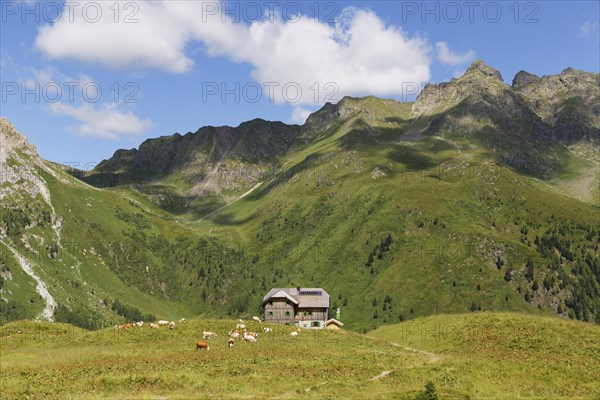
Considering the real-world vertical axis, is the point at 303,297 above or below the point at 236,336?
below

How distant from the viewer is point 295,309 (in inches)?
5123

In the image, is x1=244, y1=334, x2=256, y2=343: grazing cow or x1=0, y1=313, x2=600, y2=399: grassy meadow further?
x1=244, y1=334, x2=256, y2=343: grazing cow

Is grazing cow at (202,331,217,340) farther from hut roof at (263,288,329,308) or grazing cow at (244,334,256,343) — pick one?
hut roof at (263,288,329,308)

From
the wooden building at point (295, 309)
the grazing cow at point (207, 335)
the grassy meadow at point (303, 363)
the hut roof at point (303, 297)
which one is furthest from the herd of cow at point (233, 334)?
the wooden building at point (295, 309)

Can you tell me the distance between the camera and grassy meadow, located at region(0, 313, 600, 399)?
137ft

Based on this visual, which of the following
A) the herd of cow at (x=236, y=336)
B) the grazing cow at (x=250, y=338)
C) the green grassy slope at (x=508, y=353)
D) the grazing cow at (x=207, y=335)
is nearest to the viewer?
the green grassy slope at (x=508, y=353)

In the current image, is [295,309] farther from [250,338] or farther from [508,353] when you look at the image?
[508,353]

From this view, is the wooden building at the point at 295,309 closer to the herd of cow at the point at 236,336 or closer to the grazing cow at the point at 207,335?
the herd of cow at the point at 236,336

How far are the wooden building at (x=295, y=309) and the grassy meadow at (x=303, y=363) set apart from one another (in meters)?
49.6

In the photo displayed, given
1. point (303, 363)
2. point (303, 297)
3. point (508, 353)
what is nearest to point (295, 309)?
point (303, 297)

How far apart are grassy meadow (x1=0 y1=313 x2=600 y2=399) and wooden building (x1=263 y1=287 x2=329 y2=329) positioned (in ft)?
163

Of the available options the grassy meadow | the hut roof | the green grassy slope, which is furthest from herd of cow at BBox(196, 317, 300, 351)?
the hut roof

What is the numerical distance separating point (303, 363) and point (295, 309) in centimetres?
7923

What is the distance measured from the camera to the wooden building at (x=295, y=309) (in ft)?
426
